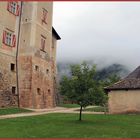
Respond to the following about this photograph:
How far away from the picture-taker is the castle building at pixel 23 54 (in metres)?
34.3

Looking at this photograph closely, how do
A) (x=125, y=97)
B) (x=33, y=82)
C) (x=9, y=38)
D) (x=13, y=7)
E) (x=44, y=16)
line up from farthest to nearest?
(x=44, y=16) → (x=33, y=82) → (x=13, y=7) → (x=9, y=38) → (x=125, y=97)

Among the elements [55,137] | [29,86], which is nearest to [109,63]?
[29,86]

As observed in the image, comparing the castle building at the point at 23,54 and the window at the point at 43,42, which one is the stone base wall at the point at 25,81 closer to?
the castle building at the point at 23,54

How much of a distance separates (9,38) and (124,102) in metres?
14.4

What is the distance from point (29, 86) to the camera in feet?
119

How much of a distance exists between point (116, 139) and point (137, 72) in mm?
21338

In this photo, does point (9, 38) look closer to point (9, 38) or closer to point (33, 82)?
point (9, 38)

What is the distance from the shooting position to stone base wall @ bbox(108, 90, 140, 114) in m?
29.9

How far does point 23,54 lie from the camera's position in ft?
122

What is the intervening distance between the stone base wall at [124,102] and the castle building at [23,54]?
987 cm

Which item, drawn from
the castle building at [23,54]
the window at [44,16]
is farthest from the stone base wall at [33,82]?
the window at [44,16]

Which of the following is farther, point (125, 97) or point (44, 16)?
point (44, 16)

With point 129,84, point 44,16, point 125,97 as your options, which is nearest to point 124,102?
point 125,97

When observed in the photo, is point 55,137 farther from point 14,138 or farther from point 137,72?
point 137,72
